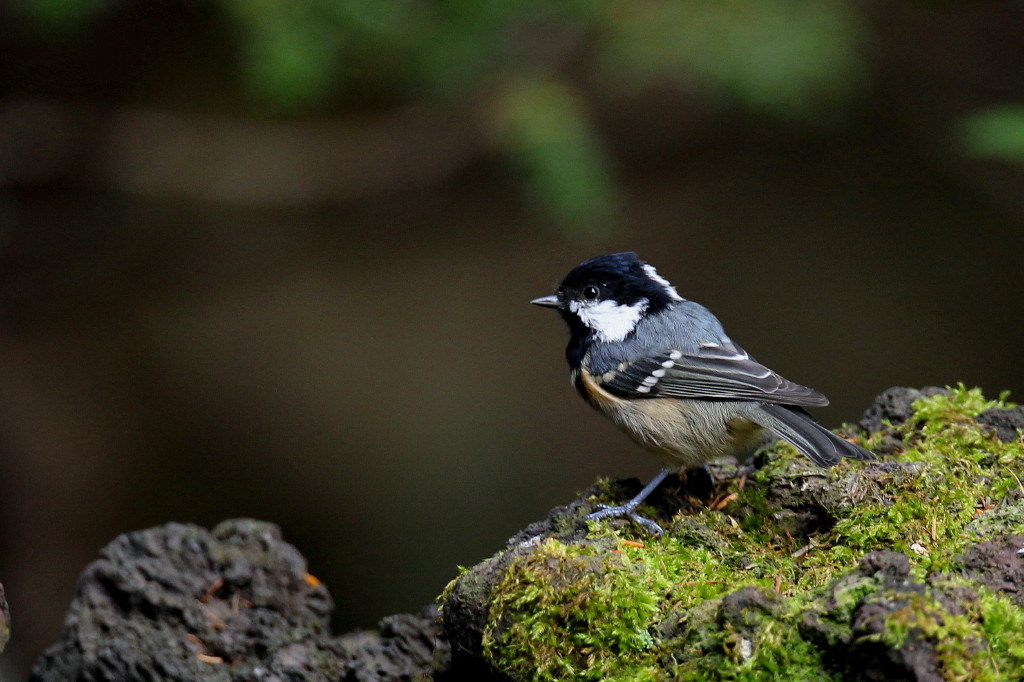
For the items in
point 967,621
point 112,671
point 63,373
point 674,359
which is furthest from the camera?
point 63,373

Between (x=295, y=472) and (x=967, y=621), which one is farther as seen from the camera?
(x=295, y=472)

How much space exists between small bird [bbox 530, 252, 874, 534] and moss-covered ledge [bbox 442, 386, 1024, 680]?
0.39 ft

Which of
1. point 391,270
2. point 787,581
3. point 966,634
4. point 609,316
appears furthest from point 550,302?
point 391,270

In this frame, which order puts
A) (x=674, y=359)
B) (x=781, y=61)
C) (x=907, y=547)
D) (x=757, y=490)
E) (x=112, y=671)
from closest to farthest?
(x=907, y=547) → (x=112, y=671) → (x=757, y=490) → (x=674, y=359) → (x=781, y=61)

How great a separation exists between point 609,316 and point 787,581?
1335 mm

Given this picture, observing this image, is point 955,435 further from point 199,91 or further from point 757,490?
point 199,91

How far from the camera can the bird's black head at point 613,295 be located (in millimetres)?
3389

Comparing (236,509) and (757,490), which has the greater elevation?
(757,490)

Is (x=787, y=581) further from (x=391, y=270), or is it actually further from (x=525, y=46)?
(x=391, y=270)

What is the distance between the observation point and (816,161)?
6469mm

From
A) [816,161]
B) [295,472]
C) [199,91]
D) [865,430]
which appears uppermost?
[816,161]

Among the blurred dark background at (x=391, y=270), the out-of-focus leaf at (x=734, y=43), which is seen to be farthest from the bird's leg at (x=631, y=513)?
the blurred dark background at (x=391, y=270)

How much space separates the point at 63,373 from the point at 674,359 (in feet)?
15.0

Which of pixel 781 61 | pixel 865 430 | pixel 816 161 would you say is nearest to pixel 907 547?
pixel 865 430
